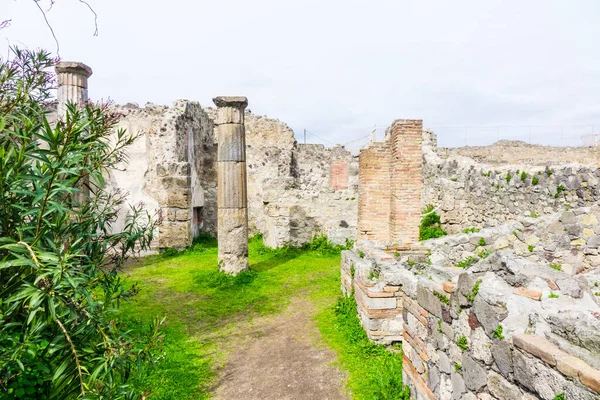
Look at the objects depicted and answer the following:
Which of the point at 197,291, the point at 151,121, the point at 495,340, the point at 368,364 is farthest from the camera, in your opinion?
the point at 151,121

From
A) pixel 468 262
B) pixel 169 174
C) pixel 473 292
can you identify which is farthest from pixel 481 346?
pixel 169 174

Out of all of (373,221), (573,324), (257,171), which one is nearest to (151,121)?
(257,171)

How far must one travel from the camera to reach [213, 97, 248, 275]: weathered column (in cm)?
923

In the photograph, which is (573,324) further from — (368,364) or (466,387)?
(368,364)

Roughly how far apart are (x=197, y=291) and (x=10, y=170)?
6737 mm

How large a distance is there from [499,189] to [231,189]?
700 centimetres

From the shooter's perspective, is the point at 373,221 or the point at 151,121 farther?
the point at 151,121

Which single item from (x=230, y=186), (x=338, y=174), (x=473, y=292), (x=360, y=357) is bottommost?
(x=360, y=357)

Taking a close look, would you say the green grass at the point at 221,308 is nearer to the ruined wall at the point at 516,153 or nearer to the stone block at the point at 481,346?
the stone block at the point at 481,346

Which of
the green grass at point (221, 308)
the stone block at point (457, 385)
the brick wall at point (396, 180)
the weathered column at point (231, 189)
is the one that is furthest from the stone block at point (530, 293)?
the weathered column at point (231, 189)

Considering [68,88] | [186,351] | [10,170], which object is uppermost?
[68,88]

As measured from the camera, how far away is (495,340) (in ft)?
8.12

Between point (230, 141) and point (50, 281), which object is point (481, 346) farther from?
point (230, 141)

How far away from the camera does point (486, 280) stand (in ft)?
9.58
